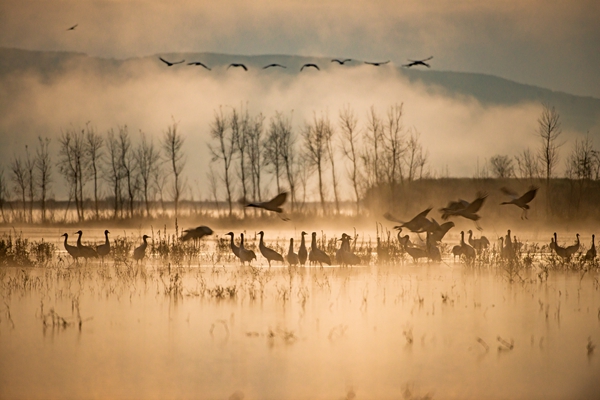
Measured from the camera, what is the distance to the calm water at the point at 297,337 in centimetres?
1042

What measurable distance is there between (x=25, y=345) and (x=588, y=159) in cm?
4316

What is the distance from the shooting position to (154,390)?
10219 millimetres

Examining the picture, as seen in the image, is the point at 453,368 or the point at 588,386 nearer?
the point at 588,386

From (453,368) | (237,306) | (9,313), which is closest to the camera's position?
(453,368)

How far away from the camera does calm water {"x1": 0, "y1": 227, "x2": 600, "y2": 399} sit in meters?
10.4

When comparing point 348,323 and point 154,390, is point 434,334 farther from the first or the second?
point 154,390

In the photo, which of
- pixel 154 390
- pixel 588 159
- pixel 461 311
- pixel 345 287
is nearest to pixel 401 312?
pixel 461 311

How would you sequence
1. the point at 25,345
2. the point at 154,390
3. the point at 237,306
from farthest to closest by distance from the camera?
the point at 237,306, the point at 25,345, the point at 154,390

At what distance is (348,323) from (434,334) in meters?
1.56

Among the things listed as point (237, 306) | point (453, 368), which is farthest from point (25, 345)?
point (453, 368)

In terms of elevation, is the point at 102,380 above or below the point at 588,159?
below

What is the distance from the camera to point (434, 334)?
13.1 meters

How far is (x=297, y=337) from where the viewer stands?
1278cm

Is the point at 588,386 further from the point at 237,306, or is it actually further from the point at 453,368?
the point at 237,306
